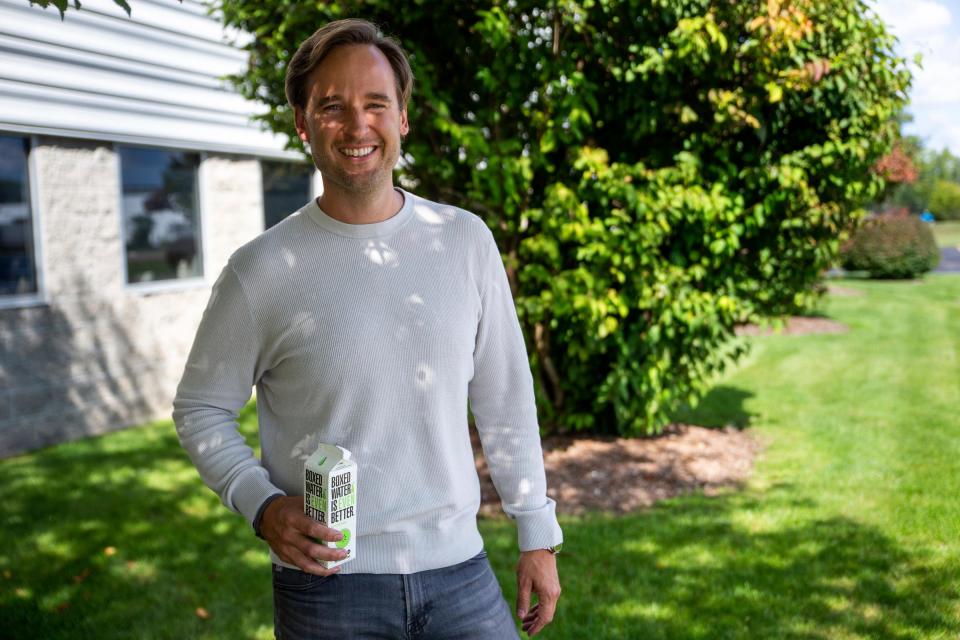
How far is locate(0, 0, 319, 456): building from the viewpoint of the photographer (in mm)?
7180

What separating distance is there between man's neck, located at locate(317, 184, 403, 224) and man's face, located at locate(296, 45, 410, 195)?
0.06 feet

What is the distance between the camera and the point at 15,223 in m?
7.23

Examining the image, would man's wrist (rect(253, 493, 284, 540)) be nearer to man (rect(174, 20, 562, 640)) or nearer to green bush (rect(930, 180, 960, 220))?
man (rect(174, 20, 562, 640))

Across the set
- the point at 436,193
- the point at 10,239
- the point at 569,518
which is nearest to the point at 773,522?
the point at 569,518

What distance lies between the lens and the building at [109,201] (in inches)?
283

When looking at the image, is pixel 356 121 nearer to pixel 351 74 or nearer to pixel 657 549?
pixel 351 74

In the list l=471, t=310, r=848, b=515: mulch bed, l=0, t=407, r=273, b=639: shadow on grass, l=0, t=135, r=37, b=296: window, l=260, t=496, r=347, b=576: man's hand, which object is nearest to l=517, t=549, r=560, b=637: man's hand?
l=260, t=496, r=347, b=576: man's hand

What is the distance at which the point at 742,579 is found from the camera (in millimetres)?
4531

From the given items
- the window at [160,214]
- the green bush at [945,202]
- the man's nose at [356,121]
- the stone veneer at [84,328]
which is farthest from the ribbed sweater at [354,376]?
the green bush at [945,202]

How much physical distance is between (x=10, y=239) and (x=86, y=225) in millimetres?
667

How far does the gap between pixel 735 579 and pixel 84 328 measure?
239 inches

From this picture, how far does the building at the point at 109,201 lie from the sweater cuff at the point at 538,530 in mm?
5659

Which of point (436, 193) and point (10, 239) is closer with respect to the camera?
point (436, 193)

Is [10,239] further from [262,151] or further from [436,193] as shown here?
[436,193]
